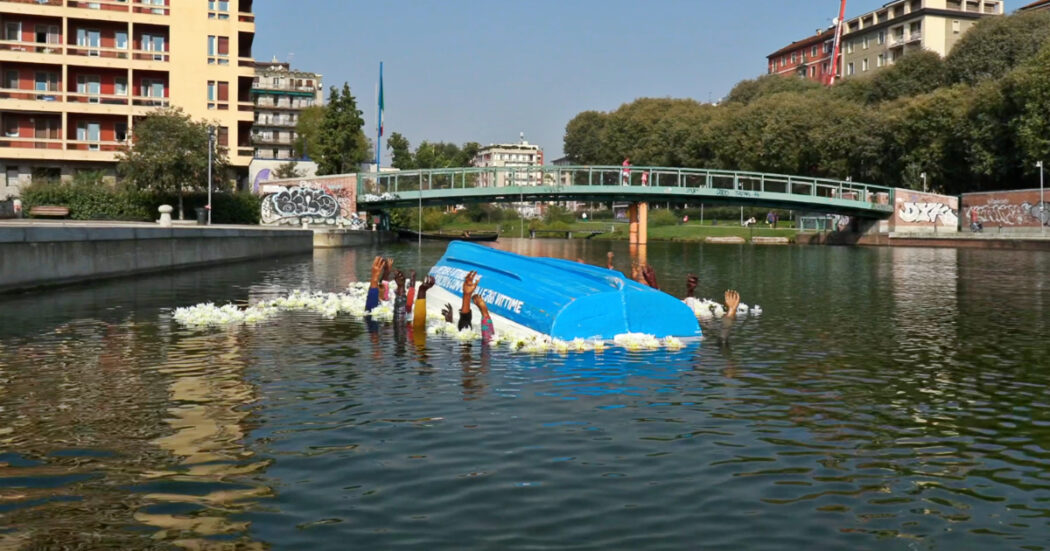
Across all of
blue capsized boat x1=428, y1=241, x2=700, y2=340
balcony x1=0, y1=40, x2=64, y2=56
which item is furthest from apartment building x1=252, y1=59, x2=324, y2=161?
blue capsized boat x1=428, y1=241, x2=700, y2=340

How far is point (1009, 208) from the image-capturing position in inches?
3757

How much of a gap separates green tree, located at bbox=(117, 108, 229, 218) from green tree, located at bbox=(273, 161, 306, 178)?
59.3 feet

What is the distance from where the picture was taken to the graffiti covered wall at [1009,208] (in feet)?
301

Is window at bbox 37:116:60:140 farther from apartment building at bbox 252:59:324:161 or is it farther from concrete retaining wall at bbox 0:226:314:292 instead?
apartment building at bbox 252:59:324:161

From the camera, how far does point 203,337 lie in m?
22.8

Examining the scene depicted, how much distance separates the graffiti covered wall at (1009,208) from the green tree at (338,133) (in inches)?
2653

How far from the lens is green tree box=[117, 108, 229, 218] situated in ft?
257

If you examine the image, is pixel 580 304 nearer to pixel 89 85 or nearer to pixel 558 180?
pixel 558 180

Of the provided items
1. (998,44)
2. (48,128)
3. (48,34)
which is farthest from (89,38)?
(998,44)

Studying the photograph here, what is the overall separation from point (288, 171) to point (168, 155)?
25.2m

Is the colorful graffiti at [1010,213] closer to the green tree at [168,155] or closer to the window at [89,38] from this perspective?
the green tree at [168,155]

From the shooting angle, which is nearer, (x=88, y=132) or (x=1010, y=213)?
(x=88, y=132)

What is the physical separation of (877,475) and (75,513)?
8.57 meters

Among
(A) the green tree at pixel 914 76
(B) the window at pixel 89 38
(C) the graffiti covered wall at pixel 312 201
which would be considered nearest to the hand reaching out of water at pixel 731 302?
(C) the graffiti covered wall at pixel 312 201
